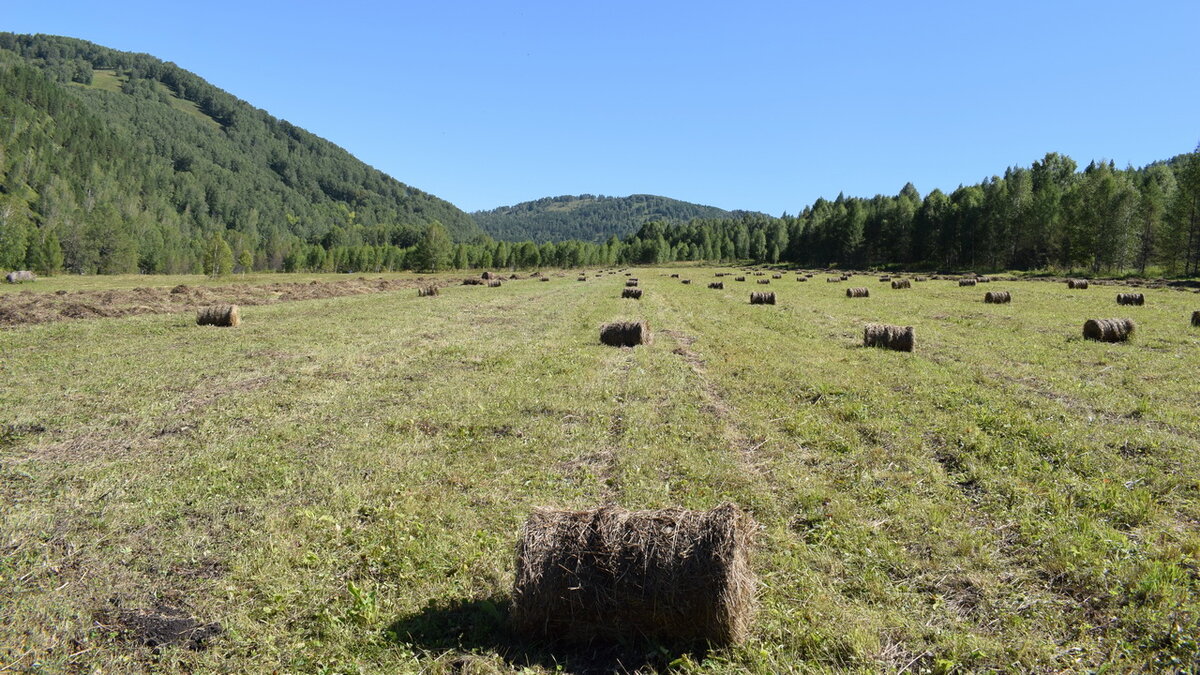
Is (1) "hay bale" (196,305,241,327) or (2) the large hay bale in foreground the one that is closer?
(2) the large hay bale in foreground

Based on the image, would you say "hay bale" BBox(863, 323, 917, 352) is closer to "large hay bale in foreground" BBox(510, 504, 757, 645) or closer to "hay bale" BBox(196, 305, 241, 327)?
"large hay bale in foreground" BBox(510, 504, 757, 645)

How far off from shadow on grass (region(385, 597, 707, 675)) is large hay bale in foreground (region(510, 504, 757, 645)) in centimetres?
11

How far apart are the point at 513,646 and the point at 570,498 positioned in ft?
9.72

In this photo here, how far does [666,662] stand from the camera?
526cm

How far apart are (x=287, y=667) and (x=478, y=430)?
6.56 metres

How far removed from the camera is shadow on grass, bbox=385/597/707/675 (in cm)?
523

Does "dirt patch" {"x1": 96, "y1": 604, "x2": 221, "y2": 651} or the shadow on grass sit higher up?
"dirt patch" {"x1": 96, "y1": 604, "x2": 221, "y2": 651}

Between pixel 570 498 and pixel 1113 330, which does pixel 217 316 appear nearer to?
pixel 570 498

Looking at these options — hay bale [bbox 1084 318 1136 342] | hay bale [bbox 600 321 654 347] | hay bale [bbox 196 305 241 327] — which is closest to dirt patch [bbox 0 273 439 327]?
hay bale [bbox 196 305 241 327]

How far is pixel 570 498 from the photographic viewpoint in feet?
27.2

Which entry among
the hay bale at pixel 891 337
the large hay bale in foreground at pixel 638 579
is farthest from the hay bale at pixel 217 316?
the hay bale at pixel 891 337

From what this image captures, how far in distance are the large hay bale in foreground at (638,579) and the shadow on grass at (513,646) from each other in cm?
11

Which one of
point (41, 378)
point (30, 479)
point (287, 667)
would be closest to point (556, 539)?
point (287, 667)

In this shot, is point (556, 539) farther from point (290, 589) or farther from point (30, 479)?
point (30, 479)
